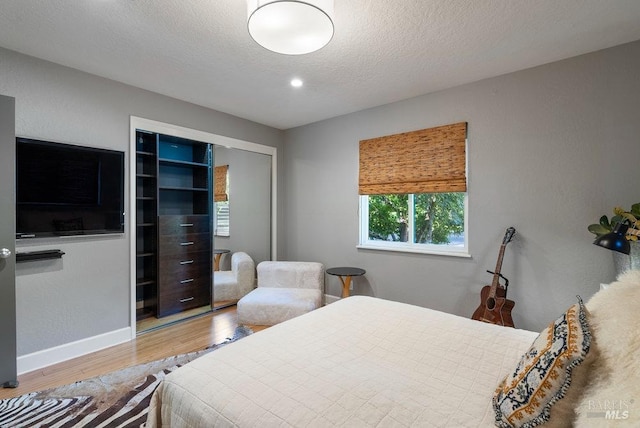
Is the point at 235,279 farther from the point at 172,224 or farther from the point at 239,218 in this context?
the point at 172,224

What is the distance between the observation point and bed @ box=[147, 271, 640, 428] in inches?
31.9

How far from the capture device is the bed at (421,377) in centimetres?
81

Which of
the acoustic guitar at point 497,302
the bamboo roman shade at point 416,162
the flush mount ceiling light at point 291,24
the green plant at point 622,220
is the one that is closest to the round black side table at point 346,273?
the bamboo roman shade at point 416,162

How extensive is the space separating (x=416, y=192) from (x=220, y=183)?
7.78 ft

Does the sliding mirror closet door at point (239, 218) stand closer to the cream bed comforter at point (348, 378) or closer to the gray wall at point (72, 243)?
the gray wall at point (72, 243)

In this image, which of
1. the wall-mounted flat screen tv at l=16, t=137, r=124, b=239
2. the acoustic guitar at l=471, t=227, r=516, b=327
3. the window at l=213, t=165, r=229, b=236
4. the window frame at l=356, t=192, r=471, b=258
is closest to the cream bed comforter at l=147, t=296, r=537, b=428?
the acoustic guitar at l=471, t=227, r=516, b=327

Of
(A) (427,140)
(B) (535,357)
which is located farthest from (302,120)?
(B) (535,357)

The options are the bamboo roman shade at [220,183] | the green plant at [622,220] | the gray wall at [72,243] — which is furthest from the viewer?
the bamboo roman shade at [220,183]

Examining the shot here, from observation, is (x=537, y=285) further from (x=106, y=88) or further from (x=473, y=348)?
(x=106, y=88)

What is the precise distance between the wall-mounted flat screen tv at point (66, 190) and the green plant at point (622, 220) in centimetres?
398

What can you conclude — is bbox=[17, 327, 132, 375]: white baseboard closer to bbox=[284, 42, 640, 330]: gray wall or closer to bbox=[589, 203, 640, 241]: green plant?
bbox=[284, 42, 640, 330]: gray wall

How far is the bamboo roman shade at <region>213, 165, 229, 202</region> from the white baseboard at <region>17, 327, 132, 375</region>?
1693mm

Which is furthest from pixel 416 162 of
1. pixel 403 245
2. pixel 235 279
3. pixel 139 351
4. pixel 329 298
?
pixel 139 351

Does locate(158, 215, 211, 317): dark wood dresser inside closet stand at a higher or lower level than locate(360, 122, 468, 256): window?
lower
